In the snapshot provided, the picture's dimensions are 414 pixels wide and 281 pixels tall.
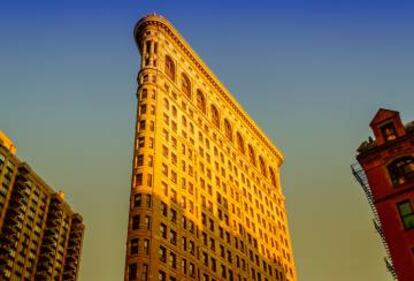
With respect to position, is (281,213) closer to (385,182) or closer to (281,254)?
(281,254)

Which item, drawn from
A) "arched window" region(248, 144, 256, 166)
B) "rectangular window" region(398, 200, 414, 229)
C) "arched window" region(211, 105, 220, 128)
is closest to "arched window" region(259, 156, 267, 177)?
"arched window" region(248, 144, 256, 166)

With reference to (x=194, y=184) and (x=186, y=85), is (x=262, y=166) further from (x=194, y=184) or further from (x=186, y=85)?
(x=194, y=184)

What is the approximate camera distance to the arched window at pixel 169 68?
86.8 metres

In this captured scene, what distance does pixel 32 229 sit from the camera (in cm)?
11531

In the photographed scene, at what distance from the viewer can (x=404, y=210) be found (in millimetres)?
34719

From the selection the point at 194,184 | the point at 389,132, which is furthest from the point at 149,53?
the point at 389,132

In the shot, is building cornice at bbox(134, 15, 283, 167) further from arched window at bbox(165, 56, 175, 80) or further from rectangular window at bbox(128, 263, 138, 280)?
rectangular window at bbox(128, 263, 138, 280)

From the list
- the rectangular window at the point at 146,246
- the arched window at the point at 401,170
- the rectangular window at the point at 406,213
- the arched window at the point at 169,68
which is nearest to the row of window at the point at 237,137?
the arched window at the point at 169,68

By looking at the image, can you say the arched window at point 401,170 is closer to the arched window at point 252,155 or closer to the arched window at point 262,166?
the arched window at point 252,155

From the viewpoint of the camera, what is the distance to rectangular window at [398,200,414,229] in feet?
111

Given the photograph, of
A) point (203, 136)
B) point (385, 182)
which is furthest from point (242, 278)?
point (385, 182)

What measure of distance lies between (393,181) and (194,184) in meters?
43.6

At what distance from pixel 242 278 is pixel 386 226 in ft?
156

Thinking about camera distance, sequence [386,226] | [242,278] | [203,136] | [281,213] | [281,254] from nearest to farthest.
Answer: [386,226]
[242,278]
[203,136]
[281,254]
[281,213]
